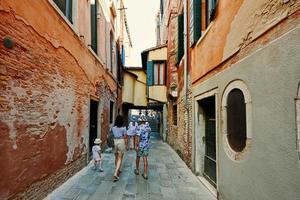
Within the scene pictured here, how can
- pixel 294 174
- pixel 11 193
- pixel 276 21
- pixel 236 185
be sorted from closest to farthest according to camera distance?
pixel 294 174 < pixel 276 21 < pixel 11 193 < pixel 236 185

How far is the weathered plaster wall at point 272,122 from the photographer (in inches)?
90.7

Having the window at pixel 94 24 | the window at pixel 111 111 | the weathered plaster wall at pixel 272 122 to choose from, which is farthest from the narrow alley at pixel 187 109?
the window at pixel 111 111

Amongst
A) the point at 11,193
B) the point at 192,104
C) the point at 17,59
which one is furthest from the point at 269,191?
the point at 192,104

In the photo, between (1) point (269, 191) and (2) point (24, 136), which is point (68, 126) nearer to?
(2) point (24, 136)

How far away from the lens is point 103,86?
10.2m

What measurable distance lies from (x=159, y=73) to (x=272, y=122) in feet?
42.5

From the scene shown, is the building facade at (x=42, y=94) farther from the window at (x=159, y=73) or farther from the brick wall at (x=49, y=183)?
the window at (x=159, y=73)

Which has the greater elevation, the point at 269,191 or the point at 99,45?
the point at 99,45

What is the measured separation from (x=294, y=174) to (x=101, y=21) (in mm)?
8896

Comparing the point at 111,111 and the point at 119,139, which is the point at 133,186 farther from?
the point at 111,111

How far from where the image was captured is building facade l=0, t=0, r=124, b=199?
3.36 m

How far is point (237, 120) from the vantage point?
3756 mm

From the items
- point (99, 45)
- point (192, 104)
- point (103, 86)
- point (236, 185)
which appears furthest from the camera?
point (103, 86)

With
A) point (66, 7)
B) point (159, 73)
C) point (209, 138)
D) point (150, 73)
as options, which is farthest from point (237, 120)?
point (159, 73)
